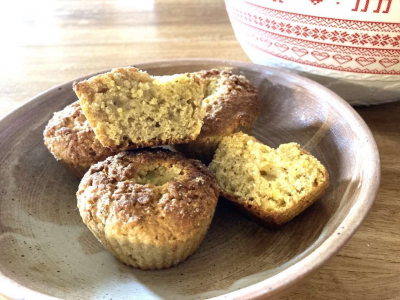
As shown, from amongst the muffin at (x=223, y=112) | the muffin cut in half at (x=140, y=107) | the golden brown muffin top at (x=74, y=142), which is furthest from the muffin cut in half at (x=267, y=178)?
the golden brown muffin top at (x=74, y=142)

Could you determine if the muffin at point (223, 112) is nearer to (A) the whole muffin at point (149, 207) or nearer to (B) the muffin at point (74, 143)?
(A) the whole muffin at point (149, 207)

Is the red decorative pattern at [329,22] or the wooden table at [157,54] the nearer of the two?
the wooden table at [157,54]

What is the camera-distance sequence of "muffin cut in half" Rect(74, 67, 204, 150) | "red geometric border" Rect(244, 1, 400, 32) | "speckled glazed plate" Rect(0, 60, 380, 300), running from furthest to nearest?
"red geometric border" Rect(244, 1, 400, 32) → "muffin cut in half" Rect(74, 67, 204, 150) → "speckled glazed plate" Rect(0, 60, 380, 300)

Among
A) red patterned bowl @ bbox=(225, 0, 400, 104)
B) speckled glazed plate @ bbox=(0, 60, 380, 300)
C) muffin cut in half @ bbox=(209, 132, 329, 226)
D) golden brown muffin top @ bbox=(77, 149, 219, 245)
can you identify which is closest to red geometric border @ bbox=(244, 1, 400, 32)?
red patterned bowl @ bbox=(225, 0, 400, 104)

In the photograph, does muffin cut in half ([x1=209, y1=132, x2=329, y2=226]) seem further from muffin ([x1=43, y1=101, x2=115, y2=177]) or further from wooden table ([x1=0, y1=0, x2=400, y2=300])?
muffin ([x1=43, y1=101, x2=115, y2=177])

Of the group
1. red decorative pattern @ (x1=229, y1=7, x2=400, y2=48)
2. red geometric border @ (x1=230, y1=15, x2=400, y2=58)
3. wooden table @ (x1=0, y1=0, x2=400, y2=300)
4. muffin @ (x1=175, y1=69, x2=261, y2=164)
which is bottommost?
wooden table @ (x1=0, y1=0, x2=400, y2=300)

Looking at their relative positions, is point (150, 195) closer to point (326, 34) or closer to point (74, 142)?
point (74, 142)

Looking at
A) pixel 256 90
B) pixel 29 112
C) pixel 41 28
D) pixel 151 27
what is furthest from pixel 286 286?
pixel 41 28
